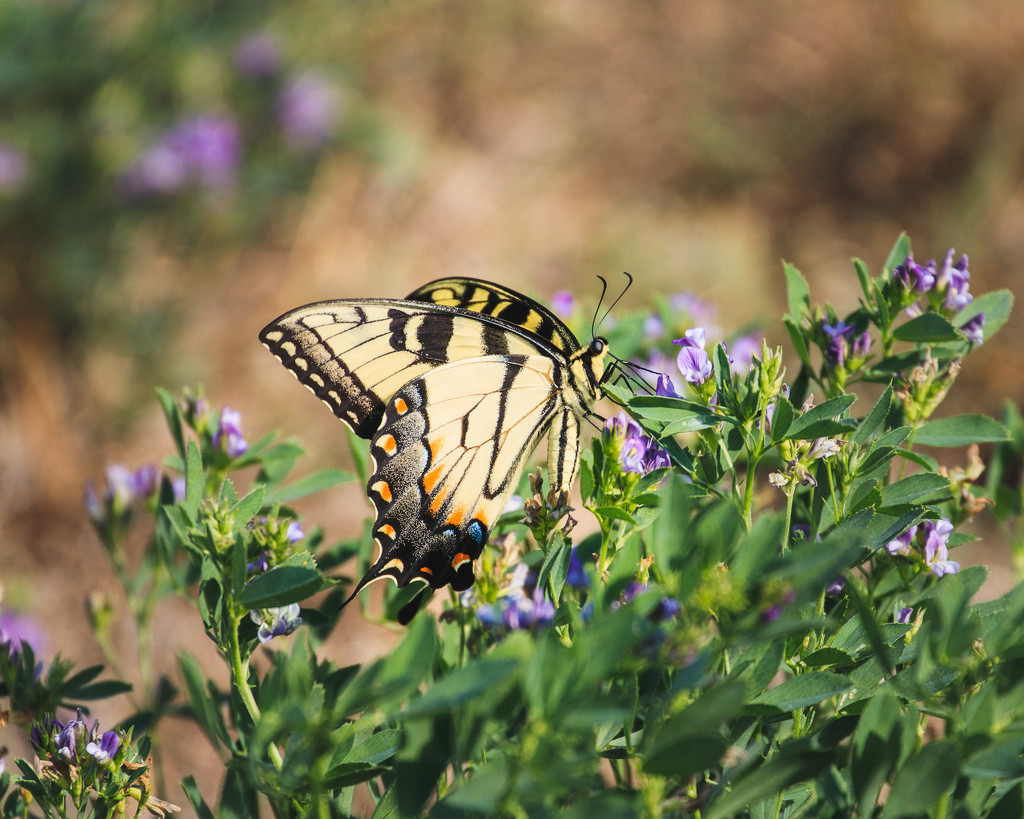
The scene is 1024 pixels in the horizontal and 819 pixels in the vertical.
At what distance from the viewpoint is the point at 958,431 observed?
1.07 m

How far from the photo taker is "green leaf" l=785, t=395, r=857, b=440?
870 mm

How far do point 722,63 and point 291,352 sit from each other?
456 centimetres

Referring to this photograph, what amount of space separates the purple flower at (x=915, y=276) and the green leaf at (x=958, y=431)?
16cm

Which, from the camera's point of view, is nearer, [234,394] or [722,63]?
[234,394]

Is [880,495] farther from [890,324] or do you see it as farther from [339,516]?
[339,516]

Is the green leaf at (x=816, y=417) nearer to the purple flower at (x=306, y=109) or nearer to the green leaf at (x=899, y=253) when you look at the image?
the green leaf at (x=899, y=253)

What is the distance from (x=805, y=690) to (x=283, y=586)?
18.9 inches

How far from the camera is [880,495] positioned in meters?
0.89

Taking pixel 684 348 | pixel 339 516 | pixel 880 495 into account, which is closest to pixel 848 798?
pixel 880 495

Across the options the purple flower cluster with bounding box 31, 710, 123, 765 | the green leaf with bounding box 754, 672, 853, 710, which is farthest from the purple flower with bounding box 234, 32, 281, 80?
the green leaf with bounding box 754, 672, 853, 710

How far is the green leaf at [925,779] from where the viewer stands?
66 cm

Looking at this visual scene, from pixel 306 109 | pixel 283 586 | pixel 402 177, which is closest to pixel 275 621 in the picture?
pixel 283 586

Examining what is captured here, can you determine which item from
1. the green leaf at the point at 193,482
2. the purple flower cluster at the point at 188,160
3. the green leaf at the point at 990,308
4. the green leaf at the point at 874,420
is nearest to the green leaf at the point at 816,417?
the green leaf at the point at 874,420

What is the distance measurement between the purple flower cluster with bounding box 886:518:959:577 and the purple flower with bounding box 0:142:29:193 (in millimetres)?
3208
